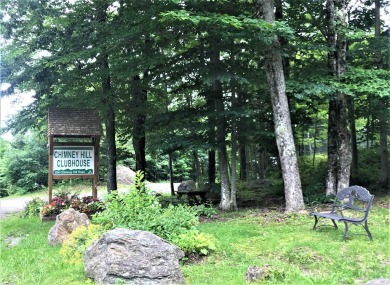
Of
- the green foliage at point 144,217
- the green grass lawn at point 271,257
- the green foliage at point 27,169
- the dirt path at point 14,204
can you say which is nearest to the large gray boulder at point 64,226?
the green grass lawn at point 271,257

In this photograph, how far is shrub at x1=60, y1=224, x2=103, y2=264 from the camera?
18.9 feet

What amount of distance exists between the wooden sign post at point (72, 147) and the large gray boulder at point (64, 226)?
3.62 m

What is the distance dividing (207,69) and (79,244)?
229 inches

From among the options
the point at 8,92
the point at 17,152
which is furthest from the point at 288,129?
the point at 17,152

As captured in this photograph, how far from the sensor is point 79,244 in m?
6.25

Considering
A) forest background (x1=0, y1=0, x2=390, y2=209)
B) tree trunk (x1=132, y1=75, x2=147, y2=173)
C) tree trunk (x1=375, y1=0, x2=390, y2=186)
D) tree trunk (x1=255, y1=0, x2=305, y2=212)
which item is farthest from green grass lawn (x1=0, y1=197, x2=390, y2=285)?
tree trunk (x1=132, y1=75, x2=147, y2=173)

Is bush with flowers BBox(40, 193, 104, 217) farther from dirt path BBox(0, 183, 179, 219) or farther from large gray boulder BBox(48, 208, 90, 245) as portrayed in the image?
large gray boulder BBox(48, 208, 90, 245)

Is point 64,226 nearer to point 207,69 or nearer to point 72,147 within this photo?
point 72,147

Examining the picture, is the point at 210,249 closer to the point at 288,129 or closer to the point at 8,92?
the point at 288,129

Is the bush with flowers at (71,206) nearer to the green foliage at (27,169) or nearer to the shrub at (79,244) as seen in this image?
the shrub at (79,244)

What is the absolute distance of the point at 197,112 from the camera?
11156mm

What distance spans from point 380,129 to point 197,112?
7.00 metres

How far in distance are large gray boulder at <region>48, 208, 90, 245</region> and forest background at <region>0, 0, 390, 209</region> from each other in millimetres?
3828

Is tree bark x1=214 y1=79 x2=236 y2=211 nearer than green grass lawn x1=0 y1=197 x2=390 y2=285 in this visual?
No
